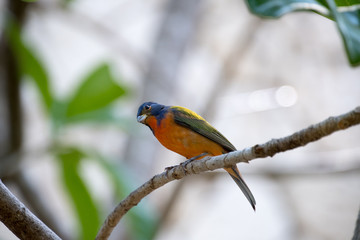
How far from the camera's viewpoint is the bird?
2.53m

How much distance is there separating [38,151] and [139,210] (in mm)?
1180

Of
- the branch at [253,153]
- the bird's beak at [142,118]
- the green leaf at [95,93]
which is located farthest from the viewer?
the green leaf at [95,93]

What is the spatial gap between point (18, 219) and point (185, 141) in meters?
1.09

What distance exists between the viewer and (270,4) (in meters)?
1.90

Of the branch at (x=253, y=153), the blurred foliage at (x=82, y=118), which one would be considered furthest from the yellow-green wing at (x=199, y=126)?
the blurred foliage at (x=82, y=118)

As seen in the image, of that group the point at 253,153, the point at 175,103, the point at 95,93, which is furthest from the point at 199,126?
the point at 175,103

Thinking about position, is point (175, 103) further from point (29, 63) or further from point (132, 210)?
point (132, 210)

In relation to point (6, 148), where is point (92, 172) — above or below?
below

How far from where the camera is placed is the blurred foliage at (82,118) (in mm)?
4625

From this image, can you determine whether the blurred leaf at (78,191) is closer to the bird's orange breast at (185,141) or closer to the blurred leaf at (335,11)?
the bird's orange breast at (185,141)

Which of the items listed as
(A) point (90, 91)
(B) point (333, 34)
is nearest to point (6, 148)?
(A) point (90, 91)

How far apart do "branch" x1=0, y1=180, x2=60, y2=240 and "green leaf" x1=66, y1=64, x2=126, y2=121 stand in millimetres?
3082

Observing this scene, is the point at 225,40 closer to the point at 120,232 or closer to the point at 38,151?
the point at 120,232

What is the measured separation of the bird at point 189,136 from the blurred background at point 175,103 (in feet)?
6.35
